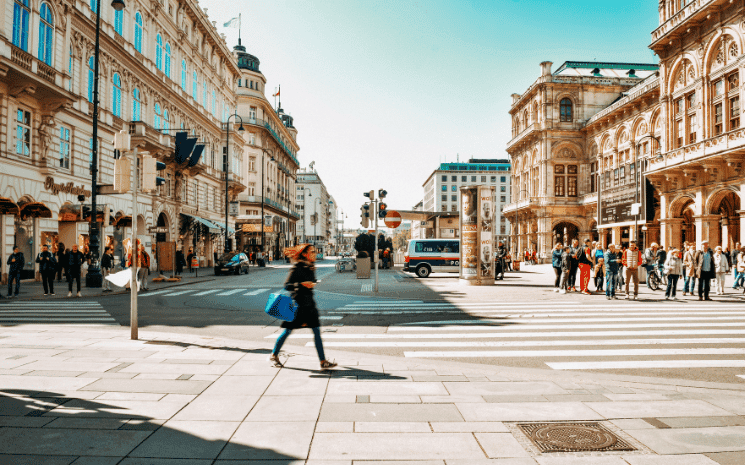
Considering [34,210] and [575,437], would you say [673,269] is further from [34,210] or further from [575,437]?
[34,210]

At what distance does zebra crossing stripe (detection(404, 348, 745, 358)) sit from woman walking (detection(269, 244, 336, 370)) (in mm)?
1762

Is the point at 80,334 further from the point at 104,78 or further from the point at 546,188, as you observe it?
the point at 546,188

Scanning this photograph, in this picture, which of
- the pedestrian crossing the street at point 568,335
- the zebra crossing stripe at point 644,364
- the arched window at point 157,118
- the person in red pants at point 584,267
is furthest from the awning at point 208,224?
the zebra crossing stripe at point 644,364

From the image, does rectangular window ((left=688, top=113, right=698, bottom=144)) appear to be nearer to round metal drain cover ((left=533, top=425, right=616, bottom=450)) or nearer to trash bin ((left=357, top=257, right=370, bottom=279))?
trash bin ((left=357, top=257, right=370, bottom=279))

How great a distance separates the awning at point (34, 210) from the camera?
21.7 metres

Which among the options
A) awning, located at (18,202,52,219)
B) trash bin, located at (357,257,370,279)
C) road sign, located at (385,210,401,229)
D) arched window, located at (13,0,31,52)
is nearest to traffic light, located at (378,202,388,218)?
road sign, located at (385,210,401,229)

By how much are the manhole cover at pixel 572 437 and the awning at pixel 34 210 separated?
75.4 feet

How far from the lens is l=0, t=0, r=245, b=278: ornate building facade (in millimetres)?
21828

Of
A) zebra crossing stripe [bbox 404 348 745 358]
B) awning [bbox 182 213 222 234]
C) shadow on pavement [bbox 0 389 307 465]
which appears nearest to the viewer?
shadow on pavement [bbox 0 389 307 465]

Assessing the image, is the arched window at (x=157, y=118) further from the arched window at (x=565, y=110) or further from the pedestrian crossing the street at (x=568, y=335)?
the arched window at (x=565, y=110)

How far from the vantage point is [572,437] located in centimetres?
422

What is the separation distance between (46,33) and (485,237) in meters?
21.4

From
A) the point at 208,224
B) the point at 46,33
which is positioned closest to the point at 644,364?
the point at 46,33

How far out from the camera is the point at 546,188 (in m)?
58.2
